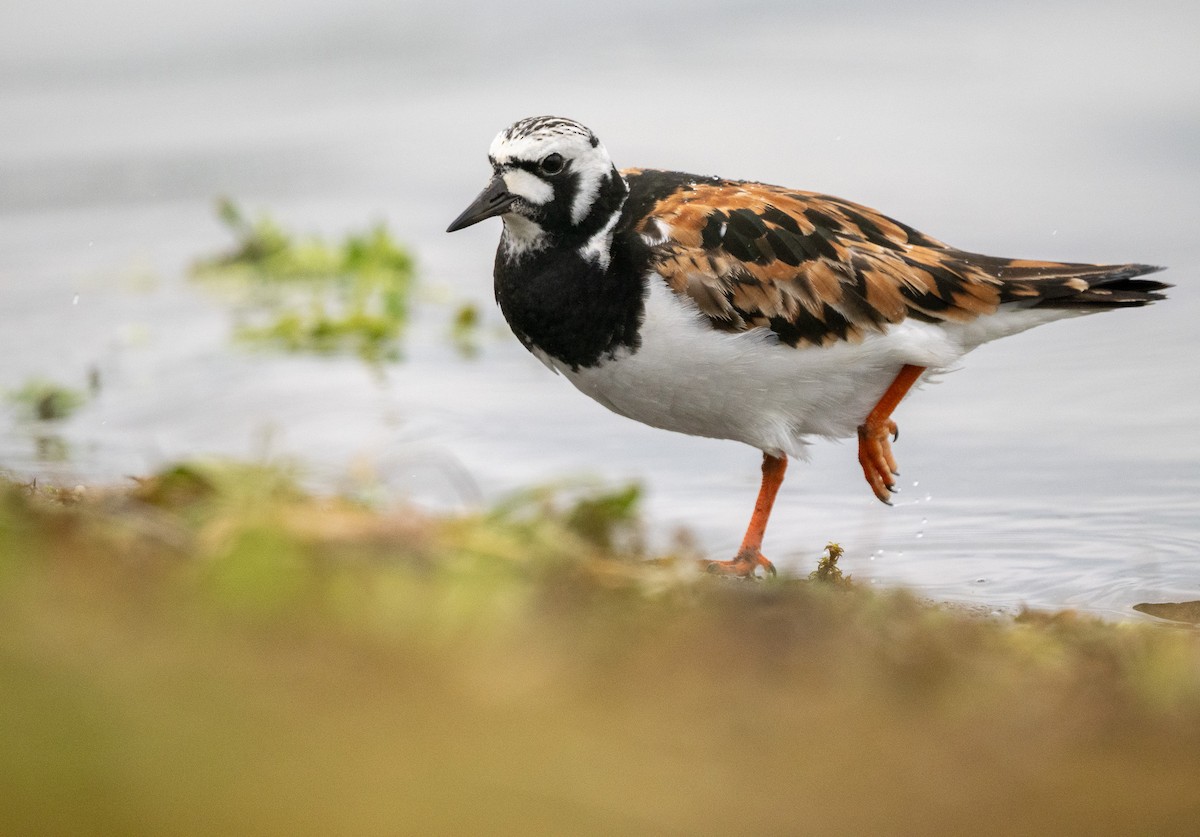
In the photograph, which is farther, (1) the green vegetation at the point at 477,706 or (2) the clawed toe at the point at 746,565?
(2) the clawed toe at the point at 746,565

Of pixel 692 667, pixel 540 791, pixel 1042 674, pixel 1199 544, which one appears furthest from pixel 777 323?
pixel 540 791

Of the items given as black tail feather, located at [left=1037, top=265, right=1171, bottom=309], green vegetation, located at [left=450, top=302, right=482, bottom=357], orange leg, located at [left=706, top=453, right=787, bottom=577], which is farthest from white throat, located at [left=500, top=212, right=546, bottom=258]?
green vegetation, located at [left=450, top=302, right=482, bottom=357]

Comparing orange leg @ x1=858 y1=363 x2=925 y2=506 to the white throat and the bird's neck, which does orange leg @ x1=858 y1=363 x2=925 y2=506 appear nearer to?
the bird's neck

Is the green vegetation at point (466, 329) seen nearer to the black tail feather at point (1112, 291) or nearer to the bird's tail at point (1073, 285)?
the bird's tail at point (1073, 285)

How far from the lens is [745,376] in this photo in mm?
5395

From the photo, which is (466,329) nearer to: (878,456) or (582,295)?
(878,456)

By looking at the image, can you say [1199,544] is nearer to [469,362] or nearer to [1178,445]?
[1178,445]

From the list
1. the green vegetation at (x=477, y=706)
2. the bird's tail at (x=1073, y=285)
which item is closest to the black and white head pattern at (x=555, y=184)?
the bird's tail at (x=1073, y=285)

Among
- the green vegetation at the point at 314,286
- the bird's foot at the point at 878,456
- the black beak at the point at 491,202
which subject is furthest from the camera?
the green vegetation at the point at 314,286

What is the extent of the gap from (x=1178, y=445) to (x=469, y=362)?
4019mm

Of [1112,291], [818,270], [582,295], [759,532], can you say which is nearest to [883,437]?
[759,532]

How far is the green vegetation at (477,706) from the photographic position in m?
1.59

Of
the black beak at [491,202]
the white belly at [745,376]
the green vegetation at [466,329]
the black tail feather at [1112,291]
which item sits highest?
the black beak at [491,202]

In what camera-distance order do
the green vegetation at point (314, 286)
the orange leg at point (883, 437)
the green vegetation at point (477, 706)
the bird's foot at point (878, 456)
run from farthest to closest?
1. the green vegetation at point (314, 286)
2. the bird's foot at point (878, 456)
3. the orange leg at point (883, 437)
4. the green vegetation at point (477, 706)
